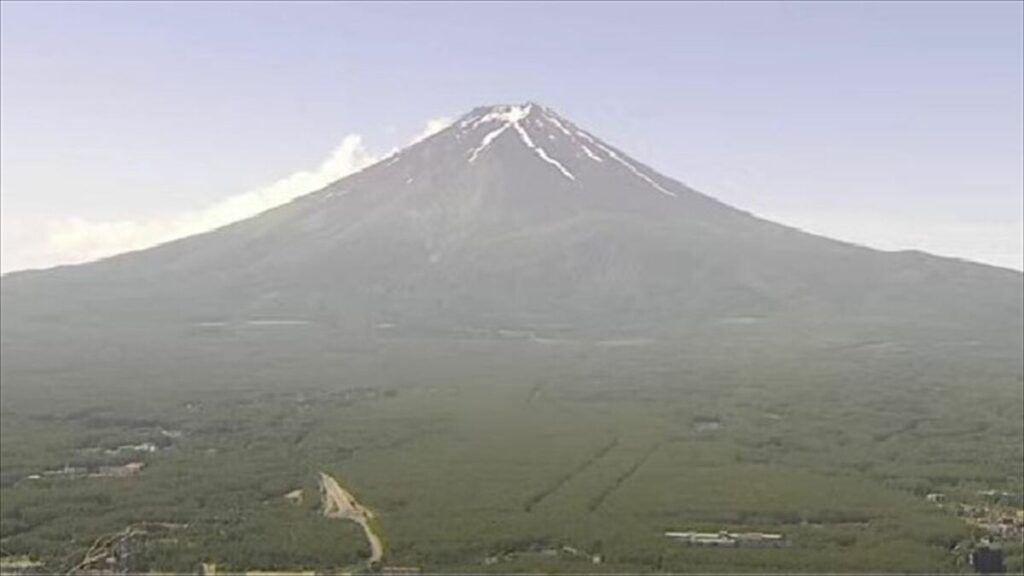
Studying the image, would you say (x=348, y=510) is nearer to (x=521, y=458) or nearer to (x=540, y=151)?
(x=521, y=458)

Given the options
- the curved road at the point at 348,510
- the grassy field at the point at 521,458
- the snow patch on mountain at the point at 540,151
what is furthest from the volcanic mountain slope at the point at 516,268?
the curved road at the point at 348,510

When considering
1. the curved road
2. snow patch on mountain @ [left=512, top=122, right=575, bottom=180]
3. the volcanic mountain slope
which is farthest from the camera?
snow patch on mountain @ [left=512, top=122, right=575, bottom=180]

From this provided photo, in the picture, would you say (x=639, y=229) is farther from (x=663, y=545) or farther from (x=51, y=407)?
(x=663, y=545)

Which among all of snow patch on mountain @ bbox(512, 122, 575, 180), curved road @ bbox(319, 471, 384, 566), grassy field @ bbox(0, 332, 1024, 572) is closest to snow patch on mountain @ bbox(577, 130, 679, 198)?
snow patch on mountain @ bbox(512, 122, 575, 180)

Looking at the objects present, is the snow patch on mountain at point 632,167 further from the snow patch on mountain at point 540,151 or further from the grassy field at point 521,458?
the grassy field at point 521,458

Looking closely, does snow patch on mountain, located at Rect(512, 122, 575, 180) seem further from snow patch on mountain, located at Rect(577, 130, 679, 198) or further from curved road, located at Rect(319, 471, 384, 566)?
curved road, located at Rect(319, 471, 384, 566)

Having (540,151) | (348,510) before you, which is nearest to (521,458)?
(348,510)
